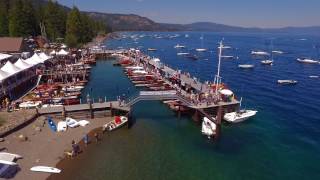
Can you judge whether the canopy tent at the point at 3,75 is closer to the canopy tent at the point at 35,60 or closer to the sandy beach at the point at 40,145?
the sandy beach at the point at 40,145

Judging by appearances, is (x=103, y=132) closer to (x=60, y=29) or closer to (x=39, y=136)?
(x=39, y=136)

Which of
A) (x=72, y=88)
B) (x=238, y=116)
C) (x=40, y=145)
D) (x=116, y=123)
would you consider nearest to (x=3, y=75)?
(x=72, y=88)

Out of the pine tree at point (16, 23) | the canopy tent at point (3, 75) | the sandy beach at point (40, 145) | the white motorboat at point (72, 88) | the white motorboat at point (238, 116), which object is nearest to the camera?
the sandy beach at point (40, 145)

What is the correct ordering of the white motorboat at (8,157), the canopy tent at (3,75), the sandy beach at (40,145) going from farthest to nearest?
the canopy tent at (3,75) < the sandy beach at (40,145) < the white motorboat at (8,157)

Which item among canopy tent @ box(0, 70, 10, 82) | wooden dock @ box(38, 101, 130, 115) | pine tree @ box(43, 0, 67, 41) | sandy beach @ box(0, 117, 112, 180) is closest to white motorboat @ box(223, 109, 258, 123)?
wooden dock @ box(38, 101, 130, 115)

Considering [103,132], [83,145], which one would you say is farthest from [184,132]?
[83,145]

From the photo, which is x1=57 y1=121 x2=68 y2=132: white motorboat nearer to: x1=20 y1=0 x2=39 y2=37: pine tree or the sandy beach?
the sandy beach

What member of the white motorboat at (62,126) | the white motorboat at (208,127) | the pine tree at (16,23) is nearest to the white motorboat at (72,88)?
the white motorboat at (62,126)
